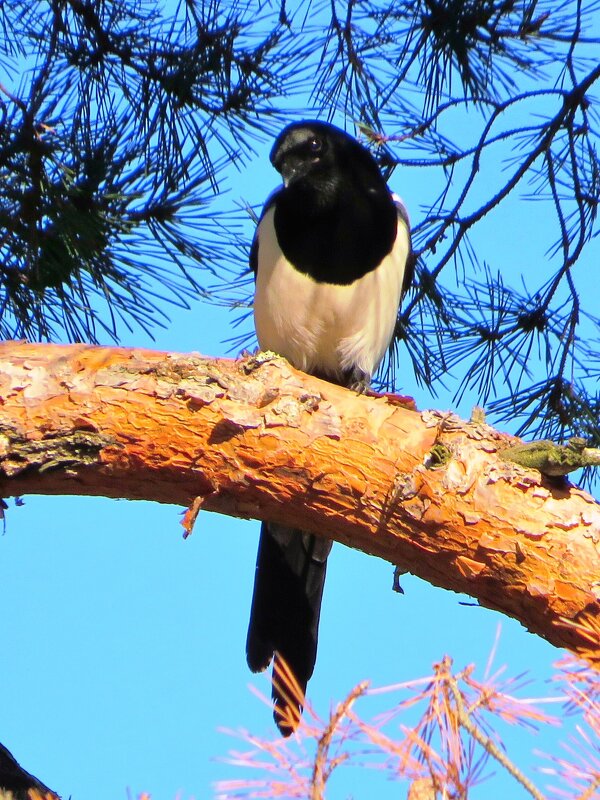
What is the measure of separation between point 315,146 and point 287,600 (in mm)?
1118

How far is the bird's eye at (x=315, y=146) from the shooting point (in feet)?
9.06

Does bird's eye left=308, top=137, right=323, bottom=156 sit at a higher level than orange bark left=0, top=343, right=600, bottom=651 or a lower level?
higher

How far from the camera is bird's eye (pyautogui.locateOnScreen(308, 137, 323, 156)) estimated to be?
109 inches

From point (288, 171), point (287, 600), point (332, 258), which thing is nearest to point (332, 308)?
point (332, 258)

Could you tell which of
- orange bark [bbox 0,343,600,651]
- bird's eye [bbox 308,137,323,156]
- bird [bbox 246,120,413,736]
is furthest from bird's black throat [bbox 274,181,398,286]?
orange bark [bbox 0,343,600,651]

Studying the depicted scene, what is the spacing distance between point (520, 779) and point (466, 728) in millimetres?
67

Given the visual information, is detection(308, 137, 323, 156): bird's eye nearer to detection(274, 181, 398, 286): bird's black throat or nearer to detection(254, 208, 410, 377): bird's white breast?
detection(274, 181, 398, 286): bird's black throat

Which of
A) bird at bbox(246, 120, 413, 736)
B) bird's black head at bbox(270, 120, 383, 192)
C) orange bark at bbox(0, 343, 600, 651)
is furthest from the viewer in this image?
bird at bbox(246, 120, 413, 736)

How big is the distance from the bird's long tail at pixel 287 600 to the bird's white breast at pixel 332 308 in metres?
0.51

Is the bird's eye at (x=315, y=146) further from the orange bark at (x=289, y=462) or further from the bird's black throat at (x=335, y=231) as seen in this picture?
the orange bark at (x=289, y=462)

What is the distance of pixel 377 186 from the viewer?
2887 millimetres

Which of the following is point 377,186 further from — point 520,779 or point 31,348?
point 520,779

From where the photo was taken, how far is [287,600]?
8.61 feet

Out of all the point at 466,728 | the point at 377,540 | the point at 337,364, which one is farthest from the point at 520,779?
the point at 337,364
